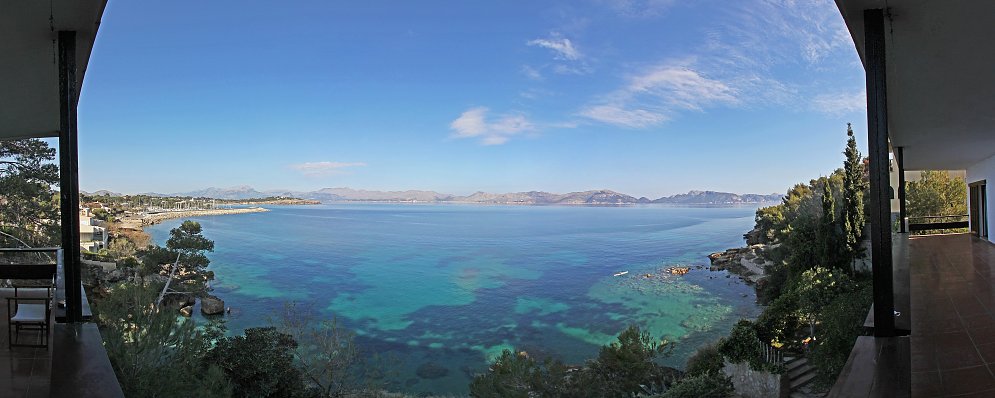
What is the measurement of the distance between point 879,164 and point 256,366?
1189cm

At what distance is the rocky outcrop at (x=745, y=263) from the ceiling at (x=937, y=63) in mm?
21955

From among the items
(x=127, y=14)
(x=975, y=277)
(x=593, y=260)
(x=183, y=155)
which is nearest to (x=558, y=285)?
(x=593, y=260)

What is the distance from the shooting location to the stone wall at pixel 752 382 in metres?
9.12

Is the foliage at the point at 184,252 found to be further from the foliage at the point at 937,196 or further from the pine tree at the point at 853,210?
the foliage at the point at 937,196

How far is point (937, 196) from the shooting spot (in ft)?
57.2

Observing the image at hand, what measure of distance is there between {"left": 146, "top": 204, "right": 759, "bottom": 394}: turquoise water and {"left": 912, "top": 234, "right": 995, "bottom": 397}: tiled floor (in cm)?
1348

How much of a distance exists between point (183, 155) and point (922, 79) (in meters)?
63.0

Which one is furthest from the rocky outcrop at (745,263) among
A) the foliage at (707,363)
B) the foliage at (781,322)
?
the foliage at (707,363)

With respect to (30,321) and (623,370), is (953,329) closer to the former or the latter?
(30,321)

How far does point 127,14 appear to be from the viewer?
1264 inches

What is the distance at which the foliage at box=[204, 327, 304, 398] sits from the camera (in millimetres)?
10016

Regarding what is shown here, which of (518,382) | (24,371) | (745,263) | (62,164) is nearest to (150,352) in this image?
(24,371)

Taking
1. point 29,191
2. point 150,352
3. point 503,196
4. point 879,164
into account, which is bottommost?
point 150,352

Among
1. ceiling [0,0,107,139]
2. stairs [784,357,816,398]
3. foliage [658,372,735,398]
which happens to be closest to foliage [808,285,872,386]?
stairs [784,357,816,398]
